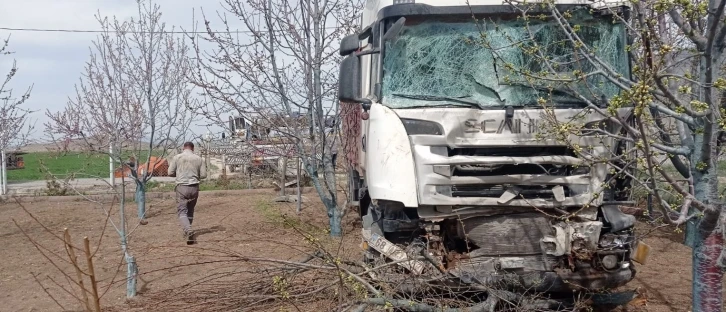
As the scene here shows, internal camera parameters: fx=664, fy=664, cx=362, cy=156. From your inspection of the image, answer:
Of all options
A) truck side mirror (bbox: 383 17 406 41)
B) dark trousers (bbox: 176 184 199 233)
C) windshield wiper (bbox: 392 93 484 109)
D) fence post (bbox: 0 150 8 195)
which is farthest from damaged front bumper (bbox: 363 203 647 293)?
fence post (bbox: 0 150 8 195)

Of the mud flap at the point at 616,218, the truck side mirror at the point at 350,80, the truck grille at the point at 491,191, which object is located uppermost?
the truck side mirror at the point at 350,80

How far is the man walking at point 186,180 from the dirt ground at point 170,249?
0.41 meters

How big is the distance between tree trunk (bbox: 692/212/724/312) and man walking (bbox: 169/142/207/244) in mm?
7428

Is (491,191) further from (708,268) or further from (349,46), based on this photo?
(349,46)

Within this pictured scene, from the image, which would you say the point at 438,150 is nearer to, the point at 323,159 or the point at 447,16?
the point at 447,16

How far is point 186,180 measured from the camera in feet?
33.9

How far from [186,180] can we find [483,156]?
20.6 feet

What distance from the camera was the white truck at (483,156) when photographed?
207 inches

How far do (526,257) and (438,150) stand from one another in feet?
3.75

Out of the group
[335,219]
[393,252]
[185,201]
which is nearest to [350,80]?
[393,252]

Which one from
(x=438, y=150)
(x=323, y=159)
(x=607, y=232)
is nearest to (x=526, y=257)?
(x=607, y=232)

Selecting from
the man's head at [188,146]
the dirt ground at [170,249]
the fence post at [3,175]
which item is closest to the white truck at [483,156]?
the dirt ground at [170,249]

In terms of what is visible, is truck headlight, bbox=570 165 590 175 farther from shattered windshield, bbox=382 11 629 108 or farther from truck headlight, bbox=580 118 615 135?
shattered windshield, bbox=382 11 629 108

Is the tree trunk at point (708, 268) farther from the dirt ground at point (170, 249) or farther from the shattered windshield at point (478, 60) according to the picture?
the dirt ground at point (170, 249)
